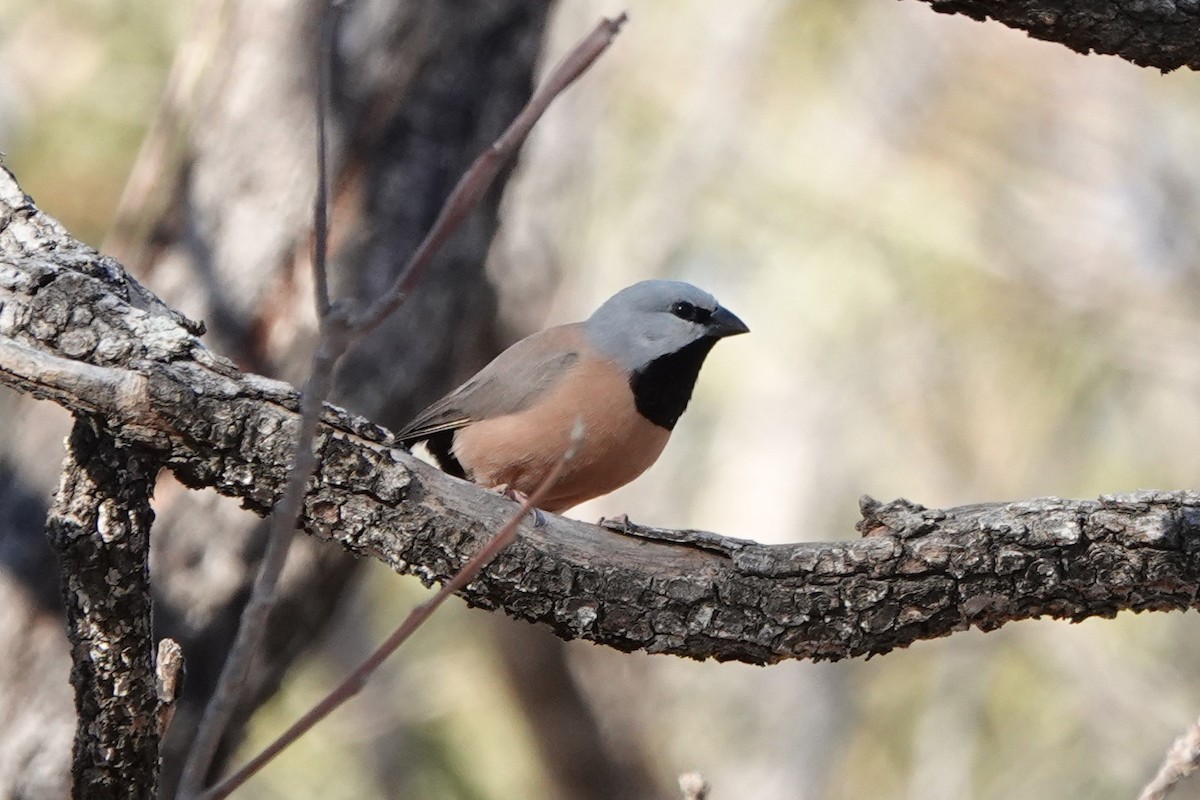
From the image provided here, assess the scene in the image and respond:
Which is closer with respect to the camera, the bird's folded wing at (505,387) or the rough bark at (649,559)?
the rough bark at (649,559)

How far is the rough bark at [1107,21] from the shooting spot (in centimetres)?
321

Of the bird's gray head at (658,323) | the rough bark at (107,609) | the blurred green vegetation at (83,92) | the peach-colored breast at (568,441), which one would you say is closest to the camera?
the rough bark at (107,609)

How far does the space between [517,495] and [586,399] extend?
1.90ft

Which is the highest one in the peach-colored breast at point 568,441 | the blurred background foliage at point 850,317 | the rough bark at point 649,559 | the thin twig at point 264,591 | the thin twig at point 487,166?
the blurred background foliage at point 850,317

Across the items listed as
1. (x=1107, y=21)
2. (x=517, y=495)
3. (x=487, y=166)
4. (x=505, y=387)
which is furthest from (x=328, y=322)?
(x=505, y=387)

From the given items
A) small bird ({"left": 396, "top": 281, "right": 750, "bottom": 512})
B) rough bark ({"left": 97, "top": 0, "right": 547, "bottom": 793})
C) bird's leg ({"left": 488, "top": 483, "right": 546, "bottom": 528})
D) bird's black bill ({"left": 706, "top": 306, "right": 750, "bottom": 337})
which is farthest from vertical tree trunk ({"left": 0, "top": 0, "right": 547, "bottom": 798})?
bird's black bill ({"left": 706, "top": 306, "right": 750, "bottom": 337})

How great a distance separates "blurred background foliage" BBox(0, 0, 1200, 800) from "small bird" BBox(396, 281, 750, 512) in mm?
2209

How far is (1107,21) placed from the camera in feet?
10.6

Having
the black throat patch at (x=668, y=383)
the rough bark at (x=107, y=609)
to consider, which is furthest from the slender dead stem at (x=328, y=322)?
the black throat patch at (x=668, y=383)

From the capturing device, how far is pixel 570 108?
910 centimetres

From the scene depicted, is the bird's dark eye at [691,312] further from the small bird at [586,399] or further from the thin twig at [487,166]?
the thin twig at [487,166]

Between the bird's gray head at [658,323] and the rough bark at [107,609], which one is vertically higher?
the bird's gray head at [658,323]

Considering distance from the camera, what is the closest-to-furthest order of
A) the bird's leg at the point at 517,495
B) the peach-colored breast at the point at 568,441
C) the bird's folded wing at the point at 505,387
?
the bird's leg at the point at 517,495 < the peach-colored breast at the point at 568,441 < the bird's folded wing at the point at 505,387

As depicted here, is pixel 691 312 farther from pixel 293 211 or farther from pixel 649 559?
pixel 649 559
